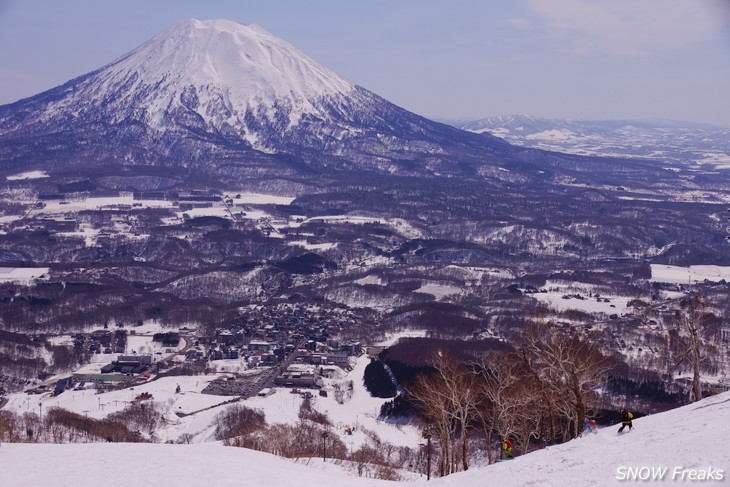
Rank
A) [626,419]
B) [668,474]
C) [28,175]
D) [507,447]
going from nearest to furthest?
[668,474] < [626,419] < [507,447] < [28,175]

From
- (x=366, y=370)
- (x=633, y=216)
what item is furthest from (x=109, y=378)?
(x=633, y=216)

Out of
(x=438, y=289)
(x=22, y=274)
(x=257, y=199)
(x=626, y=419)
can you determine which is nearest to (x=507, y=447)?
(x=626, y=419)

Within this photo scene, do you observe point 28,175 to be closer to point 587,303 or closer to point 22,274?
Result: point 22,274

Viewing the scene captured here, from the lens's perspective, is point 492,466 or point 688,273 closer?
point 492,466

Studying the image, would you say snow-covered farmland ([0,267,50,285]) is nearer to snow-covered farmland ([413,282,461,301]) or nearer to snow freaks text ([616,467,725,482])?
snow-covered farmland ([413,282,461,301])

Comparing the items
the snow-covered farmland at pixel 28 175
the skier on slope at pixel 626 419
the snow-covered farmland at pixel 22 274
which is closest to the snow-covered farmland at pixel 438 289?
the snow-covered farmland at pixel 22 274

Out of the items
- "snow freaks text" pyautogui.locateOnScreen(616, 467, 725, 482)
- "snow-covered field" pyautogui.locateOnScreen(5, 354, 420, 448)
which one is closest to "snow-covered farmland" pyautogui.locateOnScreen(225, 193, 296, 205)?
"snow-covered field" pyautogui.locateOnScreen(5, 354, 420, 448)

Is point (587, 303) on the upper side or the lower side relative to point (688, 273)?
upper

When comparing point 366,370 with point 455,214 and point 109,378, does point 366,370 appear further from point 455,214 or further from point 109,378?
point 455,214
